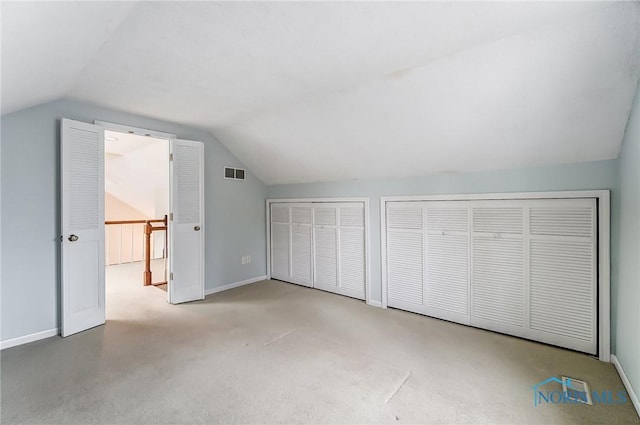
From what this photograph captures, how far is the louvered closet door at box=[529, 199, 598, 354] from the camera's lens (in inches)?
99.1

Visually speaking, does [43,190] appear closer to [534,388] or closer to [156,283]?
[156,283]

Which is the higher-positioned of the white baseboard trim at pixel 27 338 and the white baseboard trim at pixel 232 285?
the white baseboard trim at pixel 232 285

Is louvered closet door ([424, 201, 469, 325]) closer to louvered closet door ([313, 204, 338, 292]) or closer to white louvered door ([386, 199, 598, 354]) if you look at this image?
white louvered door ([386, 199, 598, 354])

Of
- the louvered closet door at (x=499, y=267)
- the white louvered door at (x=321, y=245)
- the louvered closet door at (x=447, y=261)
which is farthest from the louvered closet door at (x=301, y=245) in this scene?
the louvered closet door at (x=499, y=267)

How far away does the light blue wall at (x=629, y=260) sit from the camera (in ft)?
6.29

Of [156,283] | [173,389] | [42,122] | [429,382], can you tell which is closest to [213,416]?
[173,389]

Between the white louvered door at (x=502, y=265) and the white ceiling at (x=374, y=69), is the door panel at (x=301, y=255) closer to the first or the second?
the white louvered door at (x=502, y=265)

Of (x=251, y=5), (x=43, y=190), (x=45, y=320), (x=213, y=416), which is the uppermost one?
(x=251, y=5)

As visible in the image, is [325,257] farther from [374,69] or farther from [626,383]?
[626,383]

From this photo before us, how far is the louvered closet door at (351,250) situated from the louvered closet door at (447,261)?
878mm

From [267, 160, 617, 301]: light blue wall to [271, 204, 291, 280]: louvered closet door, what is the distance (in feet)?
0.98

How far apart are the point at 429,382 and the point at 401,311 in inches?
58.0

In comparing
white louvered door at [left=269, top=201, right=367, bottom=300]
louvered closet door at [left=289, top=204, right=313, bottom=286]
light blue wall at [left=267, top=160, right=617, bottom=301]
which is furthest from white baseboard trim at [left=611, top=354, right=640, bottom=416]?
louvered closet door at [left=289, top=204, right=313, bottom=286]

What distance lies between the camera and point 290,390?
83.0 inches
